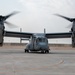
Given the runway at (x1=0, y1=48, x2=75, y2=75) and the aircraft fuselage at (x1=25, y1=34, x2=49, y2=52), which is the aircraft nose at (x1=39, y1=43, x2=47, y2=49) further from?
the runway at (x1=0, y1=48, x2=75, y2=75)

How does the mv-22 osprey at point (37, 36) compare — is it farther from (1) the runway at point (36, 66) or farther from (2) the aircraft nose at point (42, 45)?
(1) the runway at point (36, 66)

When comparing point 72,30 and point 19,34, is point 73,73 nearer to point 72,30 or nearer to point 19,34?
point 72,30

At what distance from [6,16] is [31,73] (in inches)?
960

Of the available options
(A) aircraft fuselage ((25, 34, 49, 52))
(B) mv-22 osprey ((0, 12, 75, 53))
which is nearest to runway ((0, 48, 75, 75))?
(B) mv-22 osprey ((0, 12, 75, 53))

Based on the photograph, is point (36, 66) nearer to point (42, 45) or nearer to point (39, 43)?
point (42, 45)

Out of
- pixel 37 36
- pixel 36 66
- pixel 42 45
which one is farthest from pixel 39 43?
pixel 36 66

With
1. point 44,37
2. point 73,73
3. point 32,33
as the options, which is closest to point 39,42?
point 44,37

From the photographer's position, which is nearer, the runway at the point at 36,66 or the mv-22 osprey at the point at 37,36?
the runway at the point at 36,66

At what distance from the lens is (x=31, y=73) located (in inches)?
533

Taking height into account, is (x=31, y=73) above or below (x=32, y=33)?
below

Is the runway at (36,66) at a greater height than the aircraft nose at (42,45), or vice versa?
the aircraft nose at (42,45)

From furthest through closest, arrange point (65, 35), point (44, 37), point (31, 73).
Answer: point (65, 35), point (44, 37), point (31, 73)

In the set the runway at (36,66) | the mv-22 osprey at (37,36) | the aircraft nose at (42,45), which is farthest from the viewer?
the aircraft nose at (42,45)

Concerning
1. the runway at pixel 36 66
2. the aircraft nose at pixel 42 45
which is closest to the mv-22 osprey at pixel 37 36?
the aircraft nose at pixel 42 45
